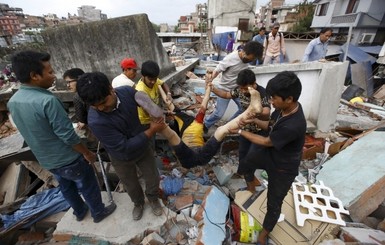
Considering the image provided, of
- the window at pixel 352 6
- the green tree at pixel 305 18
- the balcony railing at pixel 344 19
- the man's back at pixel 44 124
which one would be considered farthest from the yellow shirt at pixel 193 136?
the green tree at pixel 305 18

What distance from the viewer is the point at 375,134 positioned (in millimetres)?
3717

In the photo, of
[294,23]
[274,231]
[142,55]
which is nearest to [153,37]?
[142,55]

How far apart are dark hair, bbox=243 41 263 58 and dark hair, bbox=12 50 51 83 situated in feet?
8.92

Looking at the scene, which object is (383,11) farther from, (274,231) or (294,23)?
(274,231)

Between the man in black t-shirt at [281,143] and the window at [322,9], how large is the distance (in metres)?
24.0

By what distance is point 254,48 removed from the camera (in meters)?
3.03

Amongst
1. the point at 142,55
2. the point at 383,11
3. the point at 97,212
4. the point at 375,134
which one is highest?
the point at 383,11

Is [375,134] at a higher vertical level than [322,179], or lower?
higher

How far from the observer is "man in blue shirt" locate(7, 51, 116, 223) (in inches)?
72.5

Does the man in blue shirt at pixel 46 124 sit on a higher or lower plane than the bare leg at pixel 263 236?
higher

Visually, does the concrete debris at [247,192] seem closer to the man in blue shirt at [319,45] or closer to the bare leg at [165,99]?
the bare leg at [165,99]

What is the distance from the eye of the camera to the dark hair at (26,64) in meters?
1.78

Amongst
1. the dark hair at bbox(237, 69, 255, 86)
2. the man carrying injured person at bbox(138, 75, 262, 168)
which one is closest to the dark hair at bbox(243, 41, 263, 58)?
the dark hair at bbox(237, 69, 255, 86)

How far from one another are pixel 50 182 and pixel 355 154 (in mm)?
5860
